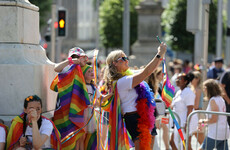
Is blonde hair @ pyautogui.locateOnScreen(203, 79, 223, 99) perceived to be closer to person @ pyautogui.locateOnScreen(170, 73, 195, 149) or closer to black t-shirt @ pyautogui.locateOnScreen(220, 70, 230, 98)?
person @ pyautogui.locateOnScreen(170, 73, 195, 149)

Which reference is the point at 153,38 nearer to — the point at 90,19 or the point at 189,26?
the point at 189,26

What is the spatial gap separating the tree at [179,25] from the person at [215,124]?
25.6 m

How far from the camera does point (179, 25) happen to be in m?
34.0

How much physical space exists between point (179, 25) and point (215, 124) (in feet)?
89.8

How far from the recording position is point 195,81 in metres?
8.65

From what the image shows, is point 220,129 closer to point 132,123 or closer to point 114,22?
point 132,123

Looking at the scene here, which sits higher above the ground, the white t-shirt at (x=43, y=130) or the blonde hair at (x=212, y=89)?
the blonde hair at (x=212, y=89)

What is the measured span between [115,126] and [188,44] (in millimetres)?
29718

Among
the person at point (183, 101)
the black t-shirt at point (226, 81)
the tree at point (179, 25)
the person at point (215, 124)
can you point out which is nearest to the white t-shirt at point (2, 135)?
the person at point (215, 124)

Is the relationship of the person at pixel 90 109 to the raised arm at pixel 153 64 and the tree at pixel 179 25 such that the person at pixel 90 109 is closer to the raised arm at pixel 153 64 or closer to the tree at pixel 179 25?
the raised arm at pixel 153 64

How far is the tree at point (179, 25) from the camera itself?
111 ft

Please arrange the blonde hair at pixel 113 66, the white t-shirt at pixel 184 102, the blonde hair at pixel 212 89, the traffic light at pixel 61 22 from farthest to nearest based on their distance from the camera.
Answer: the traffic light at pixel 61 22 < the white t-shirt at pixel 184 102 < the blonde hair at pixel 212 89 < the blonde hair at pixel 113 66

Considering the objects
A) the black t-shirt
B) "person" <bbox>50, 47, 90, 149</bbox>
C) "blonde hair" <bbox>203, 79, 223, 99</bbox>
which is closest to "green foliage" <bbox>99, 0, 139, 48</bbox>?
the black t-shirt

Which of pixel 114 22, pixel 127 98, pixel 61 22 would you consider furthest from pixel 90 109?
pixel 114 22
